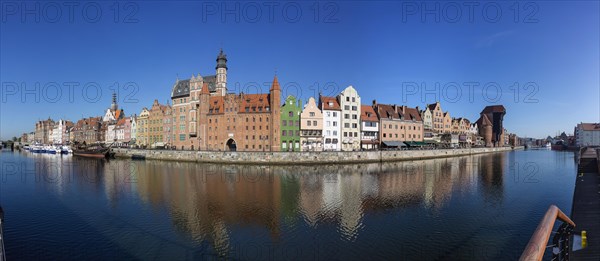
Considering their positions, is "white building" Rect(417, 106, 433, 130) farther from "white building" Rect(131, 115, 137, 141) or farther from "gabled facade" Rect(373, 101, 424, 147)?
"white building" Rect(131, 115, 137, 141)

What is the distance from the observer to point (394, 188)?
105ft

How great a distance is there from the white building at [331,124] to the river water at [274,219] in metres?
32.3

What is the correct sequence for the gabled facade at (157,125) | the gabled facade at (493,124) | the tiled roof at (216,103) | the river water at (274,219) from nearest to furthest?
the river water at (274,219) < the tiled roof at (216,103) < the gabled facade at (157,125) < the gabled facade at (493,124)

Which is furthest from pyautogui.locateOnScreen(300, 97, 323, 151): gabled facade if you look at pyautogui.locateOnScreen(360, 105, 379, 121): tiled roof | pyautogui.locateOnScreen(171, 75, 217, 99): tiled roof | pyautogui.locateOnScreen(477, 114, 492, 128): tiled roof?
pyautogui.locateOnScreen(477, 114, 492, 128): tiled roof

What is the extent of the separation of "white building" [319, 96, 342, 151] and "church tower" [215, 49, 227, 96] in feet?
88.4

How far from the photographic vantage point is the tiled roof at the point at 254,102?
219 feet

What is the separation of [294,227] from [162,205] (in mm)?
12257

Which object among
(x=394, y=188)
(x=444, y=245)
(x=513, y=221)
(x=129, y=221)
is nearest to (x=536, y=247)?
(x=444, y=245)

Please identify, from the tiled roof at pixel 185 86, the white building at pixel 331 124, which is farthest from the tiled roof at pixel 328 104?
the tiled roof at pixel 185 86

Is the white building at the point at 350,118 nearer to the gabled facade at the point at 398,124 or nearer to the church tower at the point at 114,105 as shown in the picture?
the gabled facade at the point at 398,124

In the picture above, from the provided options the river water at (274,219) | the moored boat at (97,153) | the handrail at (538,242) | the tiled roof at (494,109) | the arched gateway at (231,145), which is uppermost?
the tiled roof at (494,109)

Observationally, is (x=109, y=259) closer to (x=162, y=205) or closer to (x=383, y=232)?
(x=162, y=205)

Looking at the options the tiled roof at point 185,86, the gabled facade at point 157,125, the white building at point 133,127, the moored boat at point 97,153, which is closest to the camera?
the moored boat at point 97,153

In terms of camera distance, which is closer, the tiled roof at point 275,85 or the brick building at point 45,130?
the tiled roof at point 275,85
